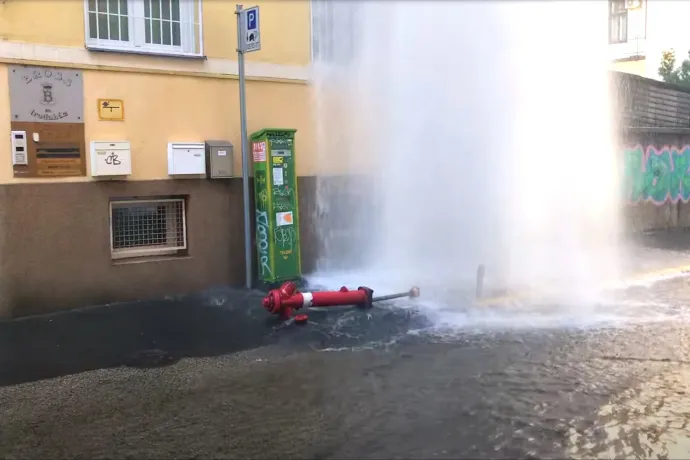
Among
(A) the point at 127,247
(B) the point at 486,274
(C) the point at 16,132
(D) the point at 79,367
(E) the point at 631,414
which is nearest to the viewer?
(E) the point at 631,414

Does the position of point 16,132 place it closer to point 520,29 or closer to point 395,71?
point 395,71

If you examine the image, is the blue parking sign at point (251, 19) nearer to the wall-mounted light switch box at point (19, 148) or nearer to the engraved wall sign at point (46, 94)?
the engraved wall sign at point (46, 94)

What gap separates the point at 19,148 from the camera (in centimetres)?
641

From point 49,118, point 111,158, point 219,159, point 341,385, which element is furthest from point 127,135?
point 341,385

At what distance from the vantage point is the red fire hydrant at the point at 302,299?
628cm

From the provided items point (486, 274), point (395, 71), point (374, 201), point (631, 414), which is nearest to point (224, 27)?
point (395, 71)

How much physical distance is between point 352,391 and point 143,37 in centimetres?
462

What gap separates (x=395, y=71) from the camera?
8742mm

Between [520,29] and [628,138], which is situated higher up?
[520,29]

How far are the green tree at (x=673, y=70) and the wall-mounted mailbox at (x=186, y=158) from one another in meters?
22.8

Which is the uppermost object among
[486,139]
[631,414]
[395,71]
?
[395,71]

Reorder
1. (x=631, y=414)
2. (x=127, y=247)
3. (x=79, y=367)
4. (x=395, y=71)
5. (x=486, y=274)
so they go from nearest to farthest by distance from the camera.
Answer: (x=631, y=414), (x=79, y=367), (x=127, y=247), (x=486, y=274), (x=395, y=71)

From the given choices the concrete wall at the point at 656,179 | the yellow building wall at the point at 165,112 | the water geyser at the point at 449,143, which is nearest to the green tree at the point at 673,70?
the concrete wall at the point at 656,179

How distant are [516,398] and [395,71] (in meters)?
5.29
